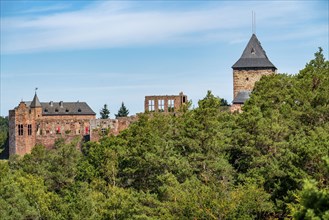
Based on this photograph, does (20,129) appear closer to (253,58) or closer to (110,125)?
(110,125)

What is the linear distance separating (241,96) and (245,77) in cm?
244

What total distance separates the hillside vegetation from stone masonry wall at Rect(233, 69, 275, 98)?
52.7 feet

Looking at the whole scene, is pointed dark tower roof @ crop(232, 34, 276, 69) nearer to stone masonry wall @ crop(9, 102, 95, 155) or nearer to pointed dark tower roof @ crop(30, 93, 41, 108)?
stone masonry wall @ crop(9, 102, 95, 155)

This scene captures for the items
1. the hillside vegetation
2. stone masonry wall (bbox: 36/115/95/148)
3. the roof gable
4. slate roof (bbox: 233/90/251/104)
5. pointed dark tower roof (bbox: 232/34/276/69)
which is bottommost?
the hillside vegetation

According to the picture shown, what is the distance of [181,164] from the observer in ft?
174

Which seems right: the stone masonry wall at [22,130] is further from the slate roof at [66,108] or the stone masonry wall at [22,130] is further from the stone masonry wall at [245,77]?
the slate roof at [66,108]

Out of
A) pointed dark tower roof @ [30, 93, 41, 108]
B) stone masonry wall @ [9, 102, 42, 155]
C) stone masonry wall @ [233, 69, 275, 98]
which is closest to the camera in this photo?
stone masonry wall @ [233, 69, 275, 98]

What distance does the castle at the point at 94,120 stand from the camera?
86.1 meters

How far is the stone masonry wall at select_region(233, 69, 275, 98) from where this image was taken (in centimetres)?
8756

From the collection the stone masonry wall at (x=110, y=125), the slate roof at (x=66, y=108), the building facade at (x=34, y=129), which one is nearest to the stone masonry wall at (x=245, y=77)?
the stone masonry wall at (x=110, y=125)

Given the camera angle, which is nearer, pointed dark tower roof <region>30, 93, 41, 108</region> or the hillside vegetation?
the hillside vegetation

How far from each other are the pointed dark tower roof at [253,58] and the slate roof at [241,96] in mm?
2690

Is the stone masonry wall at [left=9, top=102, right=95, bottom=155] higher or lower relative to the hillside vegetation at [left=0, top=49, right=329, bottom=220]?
higher

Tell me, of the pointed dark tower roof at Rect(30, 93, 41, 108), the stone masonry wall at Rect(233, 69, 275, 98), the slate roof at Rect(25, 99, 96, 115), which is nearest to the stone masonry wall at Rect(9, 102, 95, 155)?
the pointed dark tower roof at Rect(30, 93, 41, 108)
